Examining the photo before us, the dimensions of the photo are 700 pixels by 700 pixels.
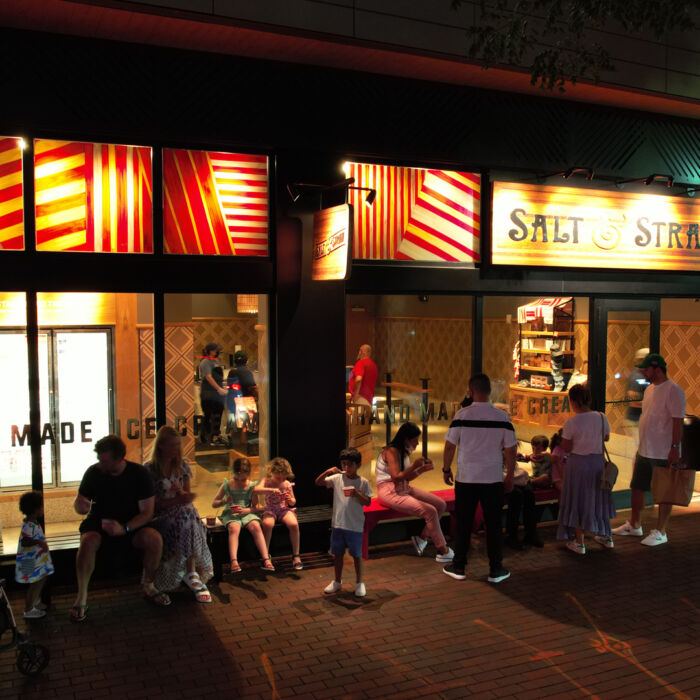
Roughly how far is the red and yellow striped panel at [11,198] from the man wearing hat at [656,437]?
6706 millimetres

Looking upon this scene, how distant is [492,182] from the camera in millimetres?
8750

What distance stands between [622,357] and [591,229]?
188cm

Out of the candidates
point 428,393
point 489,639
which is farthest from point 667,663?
point 428,393

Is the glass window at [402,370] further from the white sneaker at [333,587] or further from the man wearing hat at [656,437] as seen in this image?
the white sneaker at [333,587]

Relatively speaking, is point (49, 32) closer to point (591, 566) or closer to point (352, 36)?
point (352, 36)

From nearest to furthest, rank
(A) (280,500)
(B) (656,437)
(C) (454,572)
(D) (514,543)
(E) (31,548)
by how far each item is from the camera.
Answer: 1. (E) (31,548)
2. (C) (454,572)
3. (A) (280,500)
4. (D) (514,543)
5. (B) (656,437)

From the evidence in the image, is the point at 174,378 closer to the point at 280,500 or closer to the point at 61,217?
the point at 280,500

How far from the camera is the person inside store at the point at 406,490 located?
7.35 meters

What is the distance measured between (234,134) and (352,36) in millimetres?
1523

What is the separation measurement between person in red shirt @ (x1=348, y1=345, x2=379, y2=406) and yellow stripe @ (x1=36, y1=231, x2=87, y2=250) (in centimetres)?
346

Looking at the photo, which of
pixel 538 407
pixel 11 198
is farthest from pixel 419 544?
pixel 11 198

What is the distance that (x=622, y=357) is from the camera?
10023 mm

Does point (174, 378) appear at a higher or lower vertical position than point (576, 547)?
higher

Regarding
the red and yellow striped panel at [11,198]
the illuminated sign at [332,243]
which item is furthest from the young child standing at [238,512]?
the red and yellow striped panel at [11,198]
